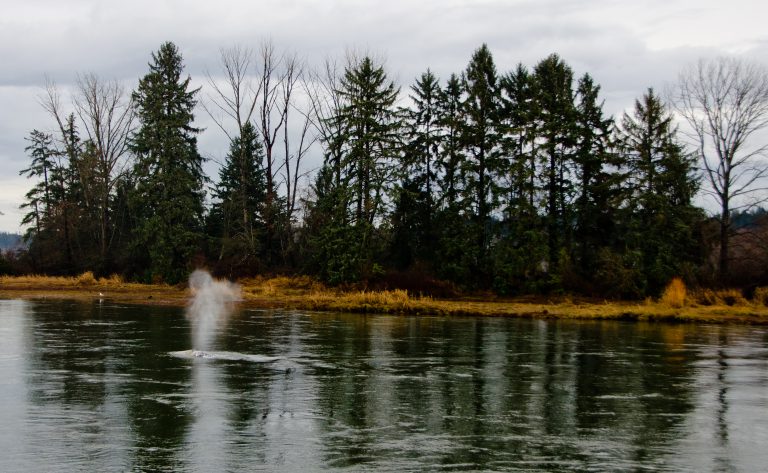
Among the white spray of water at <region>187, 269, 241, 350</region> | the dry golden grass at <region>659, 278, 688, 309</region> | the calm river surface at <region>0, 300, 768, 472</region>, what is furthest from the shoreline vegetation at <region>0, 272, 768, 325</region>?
the calm river surface at <region>0, 300, 768, 472</region>

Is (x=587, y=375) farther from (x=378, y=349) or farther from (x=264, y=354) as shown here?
(x=264, y=354)

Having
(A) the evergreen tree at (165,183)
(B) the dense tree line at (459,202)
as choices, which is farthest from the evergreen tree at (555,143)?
(A) the evergreen tree at (165,183)

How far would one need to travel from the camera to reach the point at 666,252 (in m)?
42.2

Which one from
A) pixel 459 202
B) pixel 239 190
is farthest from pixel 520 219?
pixel 239 190

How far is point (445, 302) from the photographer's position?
38750mm

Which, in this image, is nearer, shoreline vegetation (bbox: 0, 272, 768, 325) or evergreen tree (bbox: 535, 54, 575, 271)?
shoreline vegetation (bbox: 0, 272, 768, 325)

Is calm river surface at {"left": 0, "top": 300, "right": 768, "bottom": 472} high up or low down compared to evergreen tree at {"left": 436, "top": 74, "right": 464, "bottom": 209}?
down

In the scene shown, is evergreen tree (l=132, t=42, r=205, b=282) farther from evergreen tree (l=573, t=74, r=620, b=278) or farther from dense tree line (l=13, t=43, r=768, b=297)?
evergreen tree (l=573, t=74, r=620, b=278)

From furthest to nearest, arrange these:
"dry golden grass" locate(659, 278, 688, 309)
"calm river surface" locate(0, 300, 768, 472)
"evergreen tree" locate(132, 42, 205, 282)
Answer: "evergreen tree" locate(132, 42, 205, 282)
"dry golden grass" locate(659, 278, 688, 309)
"calm river surface" locate(0, 300, 768, 472)

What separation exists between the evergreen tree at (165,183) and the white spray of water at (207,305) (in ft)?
11.5

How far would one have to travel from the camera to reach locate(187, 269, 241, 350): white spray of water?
2231 cm

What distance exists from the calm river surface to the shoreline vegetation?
9.51m

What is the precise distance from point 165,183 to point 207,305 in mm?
21721

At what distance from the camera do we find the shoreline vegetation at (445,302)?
3212 centimetres
